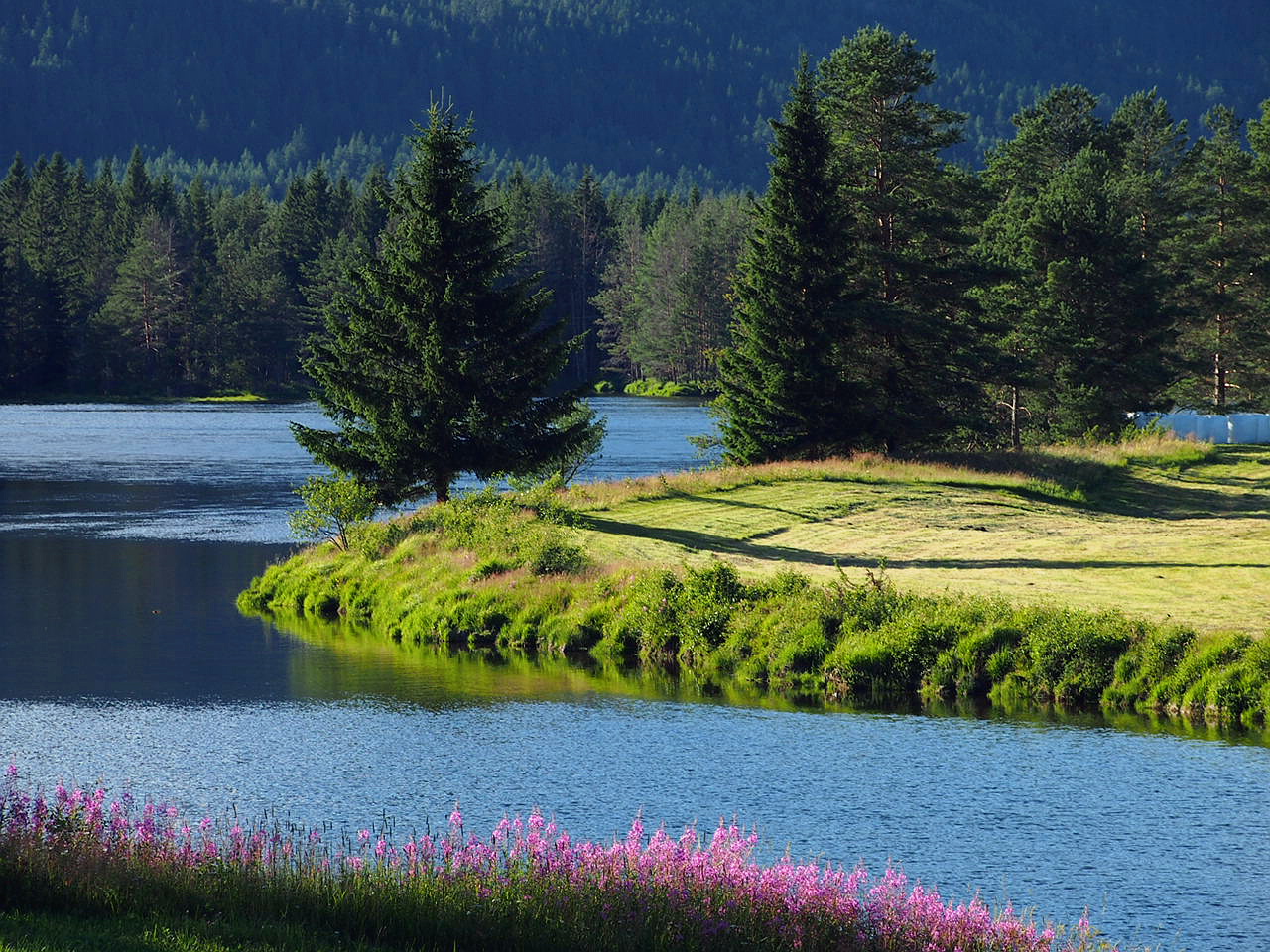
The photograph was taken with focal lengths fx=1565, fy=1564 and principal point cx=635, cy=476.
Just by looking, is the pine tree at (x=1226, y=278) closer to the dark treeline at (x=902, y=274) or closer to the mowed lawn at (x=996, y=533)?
the dark treeline at (x=902, y=274)

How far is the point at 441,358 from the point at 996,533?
16.2 m

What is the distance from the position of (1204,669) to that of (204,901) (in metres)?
17.6

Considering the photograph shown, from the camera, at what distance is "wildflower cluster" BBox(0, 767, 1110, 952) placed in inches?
504

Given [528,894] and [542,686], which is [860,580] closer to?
[542,686]

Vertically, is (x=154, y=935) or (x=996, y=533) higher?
(x=996, y=533)

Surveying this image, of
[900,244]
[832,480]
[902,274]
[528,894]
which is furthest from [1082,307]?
[528,894]

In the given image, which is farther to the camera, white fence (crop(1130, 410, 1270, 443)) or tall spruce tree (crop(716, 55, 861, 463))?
white fence (crop(1130, 410, 1270, 443))

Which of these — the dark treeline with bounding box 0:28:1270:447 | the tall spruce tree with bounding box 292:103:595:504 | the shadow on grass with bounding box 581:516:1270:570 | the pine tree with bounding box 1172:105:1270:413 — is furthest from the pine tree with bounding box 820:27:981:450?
the pine tree with bounding box 1172:105:1270:413

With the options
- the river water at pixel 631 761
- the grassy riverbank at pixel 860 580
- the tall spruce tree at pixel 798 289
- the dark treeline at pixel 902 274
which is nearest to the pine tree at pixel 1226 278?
the dark treeline at pixel 902 274

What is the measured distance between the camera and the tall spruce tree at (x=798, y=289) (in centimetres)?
5538

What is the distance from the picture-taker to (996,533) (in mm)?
42500

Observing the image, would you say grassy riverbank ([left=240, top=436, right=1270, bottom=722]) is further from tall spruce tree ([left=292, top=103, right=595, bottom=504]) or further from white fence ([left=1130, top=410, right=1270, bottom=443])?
white fence ([left=1130, top=410, right=1270, bottom=443])

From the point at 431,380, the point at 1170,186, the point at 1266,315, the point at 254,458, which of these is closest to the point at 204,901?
the point at 431,380

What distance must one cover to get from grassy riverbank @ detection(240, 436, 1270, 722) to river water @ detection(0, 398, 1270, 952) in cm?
152
